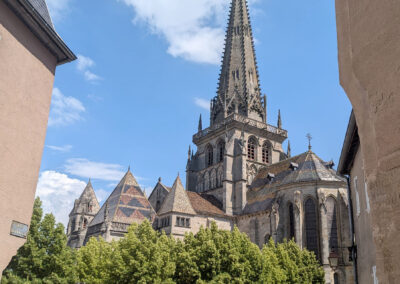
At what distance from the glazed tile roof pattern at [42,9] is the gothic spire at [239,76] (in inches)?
1540

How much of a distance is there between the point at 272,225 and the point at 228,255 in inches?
568

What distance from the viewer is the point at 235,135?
154 feet

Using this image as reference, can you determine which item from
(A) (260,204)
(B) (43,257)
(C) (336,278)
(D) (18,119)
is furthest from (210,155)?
(D) (18,119)

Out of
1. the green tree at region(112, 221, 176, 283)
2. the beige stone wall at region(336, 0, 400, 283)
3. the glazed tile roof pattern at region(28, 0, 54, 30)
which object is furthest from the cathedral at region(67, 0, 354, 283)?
the beige stone wall at region(336, 0, 400, 283)

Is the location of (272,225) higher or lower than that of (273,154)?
lower

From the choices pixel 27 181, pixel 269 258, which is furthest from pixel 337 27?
pixel 269 258

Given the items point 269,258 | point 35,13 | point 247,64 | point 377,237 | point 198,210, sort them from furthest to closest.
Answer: point 247,64
point 198,210
point 269,258
point 35,13
point 377,237

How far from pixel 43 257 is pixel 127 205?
1655cm

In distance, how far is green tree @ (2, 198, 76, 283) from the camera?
2148cm

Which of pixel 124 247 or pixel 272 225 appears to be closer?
pixel 124 247

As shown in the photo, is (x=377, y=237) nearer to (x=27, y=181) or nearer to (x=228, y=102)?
(x=27, y=181)

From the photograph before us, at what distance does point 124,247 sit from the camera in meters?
22.4

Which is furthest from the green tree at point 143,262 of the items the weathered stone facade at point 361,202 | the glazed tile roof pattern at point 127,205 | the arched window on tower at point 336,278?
the arched window on tower at point 336,278

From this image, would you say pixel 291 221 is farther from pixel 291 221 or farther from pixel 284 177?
pixel 284 177
